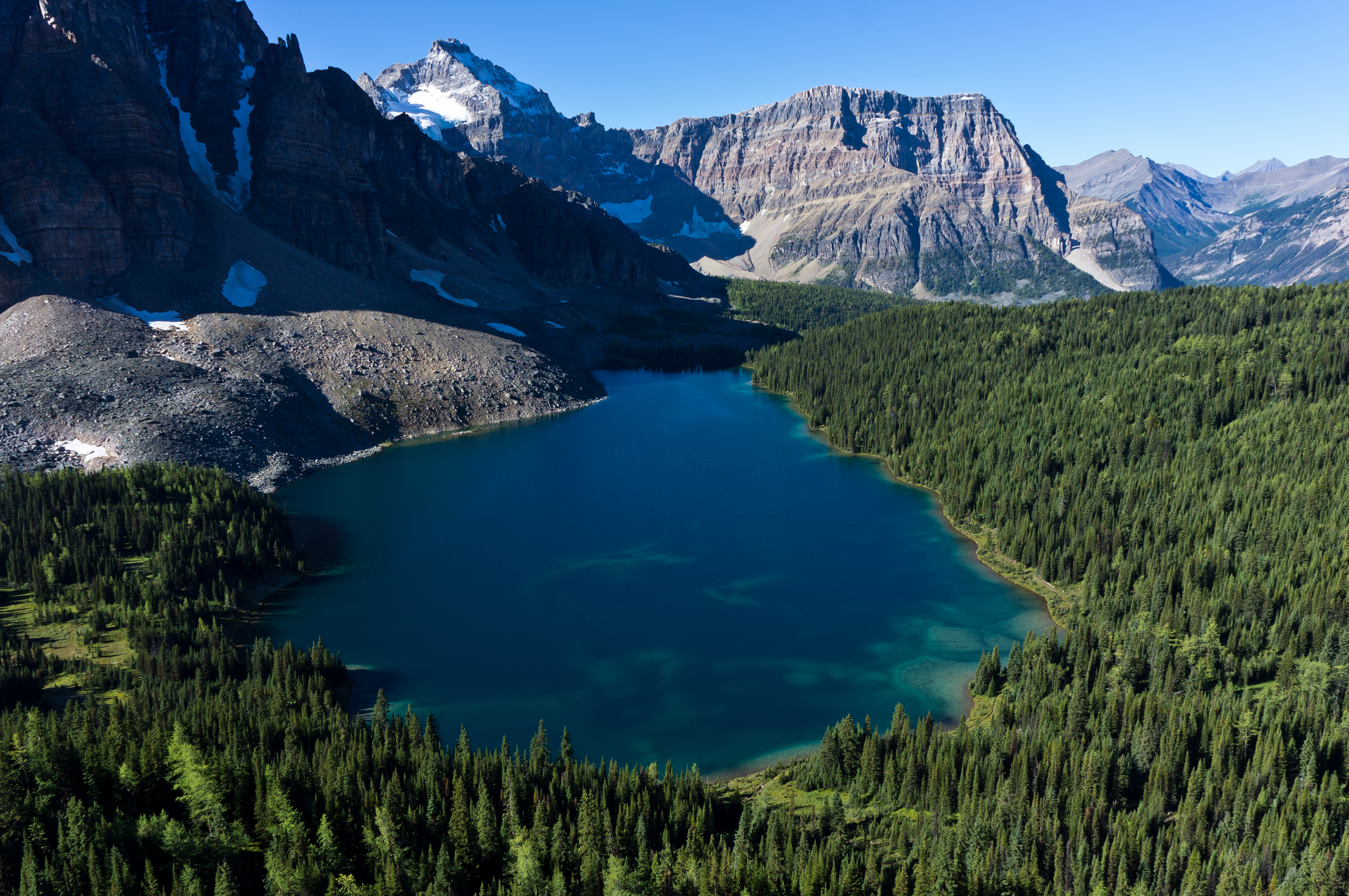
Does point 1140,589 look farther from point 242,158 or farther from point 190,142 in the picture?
point 190,142

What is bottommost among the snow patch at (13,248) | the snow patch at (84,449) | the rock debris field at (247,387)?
the snow patch at (84,449)

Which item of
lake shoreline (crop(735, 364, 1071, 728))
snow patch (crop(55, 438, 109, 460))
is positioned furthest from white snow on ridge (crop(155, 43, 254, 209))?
lake shoreline (crop(735, 364, 1071, 728))

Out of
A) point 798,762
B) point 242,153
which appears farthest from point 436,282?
point 798,762

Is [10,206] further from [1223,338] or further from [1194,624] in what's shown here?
[1223,338]

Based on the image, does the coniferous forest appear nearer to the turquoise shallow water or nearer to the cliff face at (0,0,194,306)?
the turquoise shallow water

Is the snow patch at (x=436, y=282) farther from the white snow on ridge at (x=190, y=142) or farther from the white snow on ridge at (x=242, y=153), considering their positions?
the white snow on ridge at (x=190, y=142)

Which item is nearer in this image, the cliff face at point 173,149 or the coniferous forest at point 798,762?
the coniferous forest at point 798,762

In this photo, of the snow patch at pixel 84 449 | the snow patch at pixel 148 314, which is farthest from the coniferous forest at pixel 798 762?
the snow patch at pixel 148 314
